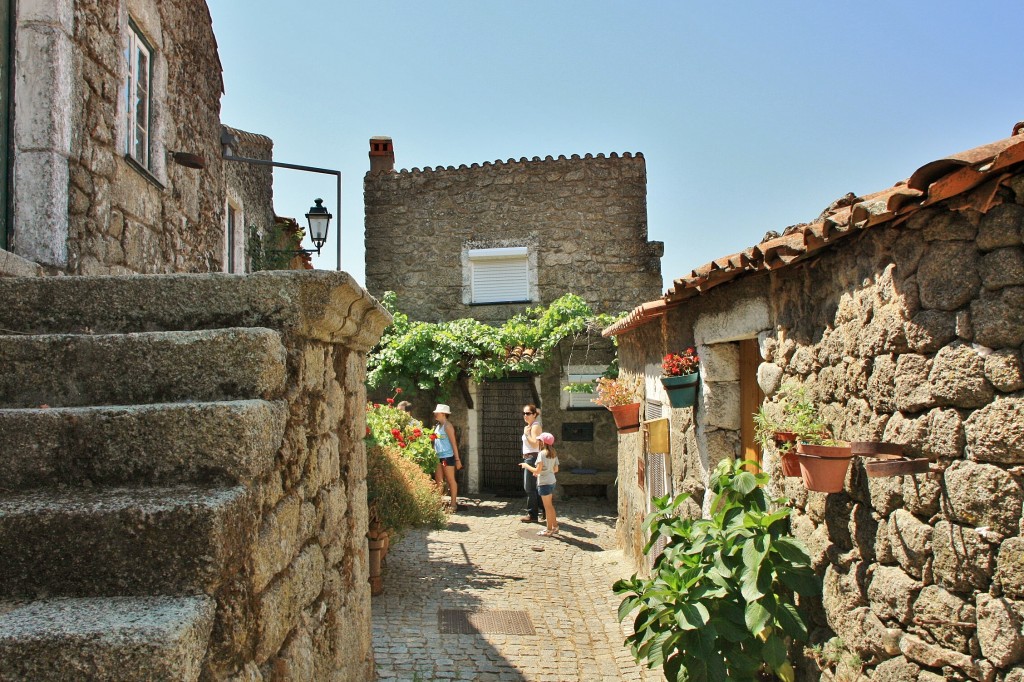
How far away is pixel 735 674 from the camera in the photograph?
3.07m

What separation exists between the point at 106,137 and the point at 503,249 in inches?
354

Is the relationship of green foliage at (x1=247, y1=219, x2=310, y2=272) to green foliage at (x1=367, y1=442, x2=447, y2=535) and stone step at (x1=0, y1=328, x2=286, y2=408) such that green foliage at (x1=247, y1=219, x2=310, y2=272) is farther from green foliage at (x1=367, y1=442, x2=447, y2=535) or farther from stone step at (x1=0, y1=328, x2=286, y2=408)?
stone step at (x1=0, y1=328, x2=286, y2=408)

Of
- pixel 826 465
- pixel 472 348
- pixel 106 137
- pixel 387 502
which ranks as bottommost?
pixel 387 502

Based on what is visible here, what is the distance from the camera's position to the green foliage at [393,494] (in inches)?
236

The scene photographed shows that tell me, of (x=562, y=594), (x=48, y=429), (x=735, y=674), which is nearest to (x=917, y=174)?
(x=735, y=674)

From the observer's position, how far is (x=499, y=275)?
41.0 feet

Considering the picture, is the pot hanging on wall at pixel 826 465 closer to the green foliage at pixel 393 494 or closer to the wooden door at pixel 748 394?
the wooden door at pixel 748 394

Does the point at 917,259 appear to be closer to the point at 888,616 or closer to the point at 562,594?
the point at 888,616

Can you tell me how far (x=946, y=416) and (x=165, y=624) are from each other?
2231 mm

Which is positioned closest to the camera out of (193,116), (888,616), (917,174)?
(917,174)

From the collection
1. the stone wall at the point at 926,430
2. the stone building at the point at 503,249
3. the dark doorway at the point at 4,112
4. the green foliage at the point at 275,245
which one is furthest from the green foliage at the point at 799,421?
the stone building at the point at 503,249

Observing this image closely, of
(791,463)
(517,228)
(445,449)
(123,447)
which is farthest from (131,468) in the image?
(517,228)

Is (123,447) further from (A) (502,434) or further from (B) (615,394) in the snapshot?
(A) (502,434)

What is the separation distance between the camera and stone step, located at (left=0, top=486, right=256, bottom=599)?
140 cm
